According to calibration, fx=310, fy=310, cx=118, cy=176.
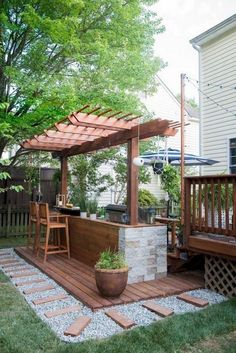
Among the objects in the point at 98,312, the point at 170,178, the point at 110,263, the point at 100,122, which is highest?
the point at 100,122

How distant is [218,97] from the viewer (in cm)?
876

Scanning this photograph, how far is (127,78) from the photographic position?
7.40m

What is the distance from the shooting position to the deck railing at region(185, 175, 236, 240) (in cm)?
430

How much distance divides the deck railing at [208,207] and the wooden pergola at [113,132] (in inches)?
32.6

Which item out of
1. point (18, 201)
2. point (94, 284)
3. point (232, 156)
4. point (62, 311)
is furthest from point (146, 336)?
point (18, 201)

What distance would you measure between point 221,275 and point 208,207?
995 millimetres

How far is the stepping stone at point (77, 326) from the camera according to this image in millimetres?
2992

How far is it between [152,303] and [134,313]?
1.30 ft

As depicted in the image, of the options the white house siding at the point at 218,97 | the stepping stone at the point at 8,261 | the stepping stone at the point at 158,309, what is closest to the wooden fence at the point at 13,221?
the stepping stone at the point at 8,261

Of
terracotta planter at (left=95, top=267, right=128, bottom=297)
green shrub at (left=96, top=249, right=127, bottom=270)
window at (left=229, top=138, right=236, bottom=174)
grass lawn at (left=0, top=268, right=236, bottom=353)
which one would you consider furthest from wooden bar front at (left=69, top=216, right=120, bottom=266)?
window at (left=229, top=138, right=236, bottom=174)

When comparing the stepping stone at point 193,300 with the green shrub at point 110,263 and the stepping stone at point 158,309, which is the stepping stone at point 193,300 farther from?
the green shrub at point 110,263

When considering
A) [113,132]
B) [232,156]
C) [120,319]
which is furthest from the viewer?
[232,156]

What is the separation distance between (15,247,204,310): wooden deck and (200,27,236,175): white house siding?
4283mm

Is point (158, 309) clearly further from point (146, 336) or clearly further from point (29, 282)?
point (29, 282)
